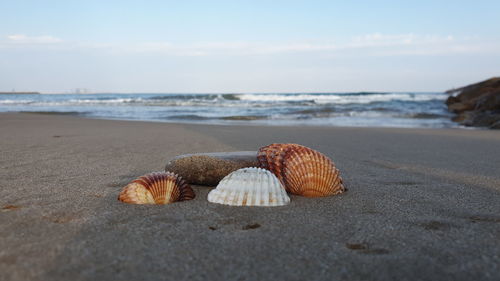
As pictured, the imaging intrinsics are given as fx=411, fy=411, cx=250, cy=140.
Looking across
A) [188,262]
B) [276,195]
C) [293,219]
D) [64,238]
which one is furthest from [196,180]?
[188,262]

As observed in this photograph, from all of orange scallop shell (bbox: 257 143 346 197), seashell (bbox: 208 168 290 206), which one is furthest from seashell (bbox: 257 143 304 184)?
seashell (bbox: 208 168 290 206)

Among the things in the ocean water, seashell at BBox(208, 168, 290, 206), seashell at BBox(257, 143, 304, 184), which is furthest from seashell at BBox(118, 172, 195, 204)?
the ocean water

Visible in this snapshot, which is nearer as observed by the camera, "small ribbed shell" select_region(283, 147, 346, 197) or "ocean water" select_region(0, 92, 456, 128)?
"small ribbed shell" select_region(283, 147, 346, 197)

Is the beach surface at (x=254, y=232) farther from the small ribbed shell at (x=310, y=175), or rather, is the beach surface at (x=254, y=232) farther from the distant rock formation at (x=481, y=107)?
the distant rock formation at (x=481, y=107)

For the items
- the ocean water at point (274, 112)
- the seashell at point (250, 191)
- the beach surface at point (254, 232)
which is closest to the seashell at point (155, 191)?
the beach surface at point (254, 232)

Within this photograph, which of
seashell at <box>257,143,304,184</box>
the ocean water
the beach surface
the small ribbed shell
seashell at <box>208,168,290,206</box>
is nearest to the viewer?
the beach surface

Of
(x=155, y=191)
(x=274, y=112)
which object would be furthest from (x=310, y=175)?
(x=274, y=112)

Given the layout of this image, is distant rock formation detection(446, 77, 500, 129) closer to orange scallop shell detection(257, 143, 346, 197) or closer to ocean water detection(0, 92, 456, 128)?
ocean water detection(0, 92, 456, 128)

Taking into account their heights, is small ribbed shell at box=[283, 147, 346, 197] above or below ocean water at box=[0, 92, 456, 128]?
above

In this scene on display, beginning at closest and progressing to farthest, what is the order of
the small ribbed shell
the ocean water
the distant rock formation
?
the small ribbed shell, the distant rock formation, the ocean water
